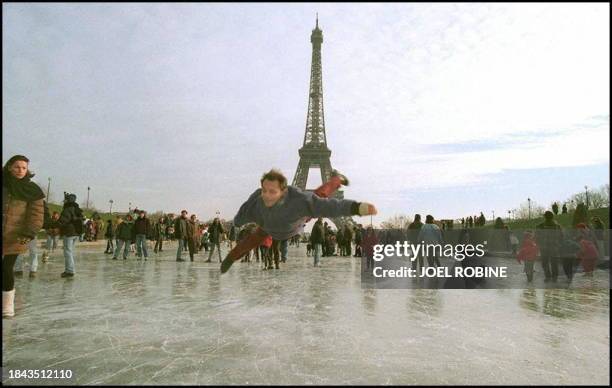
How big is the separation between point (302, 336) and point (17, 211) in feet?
12.2

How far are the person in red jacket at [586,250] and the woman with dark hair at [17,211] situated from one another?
11.2 m

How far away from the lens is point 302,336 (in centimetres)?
436

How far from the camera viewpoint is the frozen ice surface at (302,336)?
332 cm

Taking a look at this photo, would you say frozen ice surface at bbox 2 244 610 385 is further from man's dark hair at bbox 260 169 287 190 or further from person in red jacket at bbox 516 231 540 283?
person in red jacket at bbox 516 231 540 283

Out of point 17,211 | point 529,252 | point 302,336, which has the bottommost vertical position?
point 302,336

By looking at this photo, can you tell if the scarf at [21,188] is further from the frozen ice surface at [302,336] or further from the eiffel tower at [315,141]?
the eiffel tower at [315,141]

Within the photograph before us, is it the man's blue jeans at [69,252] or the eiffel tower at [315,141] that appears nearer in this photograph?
the man's blue jeans at [69,252]

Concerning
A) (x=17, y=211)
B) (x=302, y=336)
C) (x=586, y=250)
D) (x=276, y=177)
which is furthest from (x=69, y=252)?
(x=586, y=250)

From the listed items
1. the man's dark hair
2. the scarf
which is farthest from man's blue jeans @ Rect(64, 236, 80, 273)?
the man's dark hair

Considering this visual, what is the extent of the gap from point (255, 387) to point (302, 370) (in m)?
0.50

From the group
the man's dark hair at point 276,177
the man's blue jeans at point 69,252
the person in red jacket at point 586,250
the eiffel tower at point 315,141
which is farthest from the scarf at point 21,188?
the eiffel tower at point 315,141

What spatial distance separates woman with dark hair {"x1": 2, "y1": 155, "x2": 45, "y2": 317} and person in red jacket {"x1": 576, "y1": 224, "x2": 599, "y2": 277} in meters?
11.2

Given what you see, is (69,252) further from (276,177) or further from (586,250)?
(586,250)

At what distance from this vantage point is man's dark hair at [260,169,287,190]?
3.93 metres
